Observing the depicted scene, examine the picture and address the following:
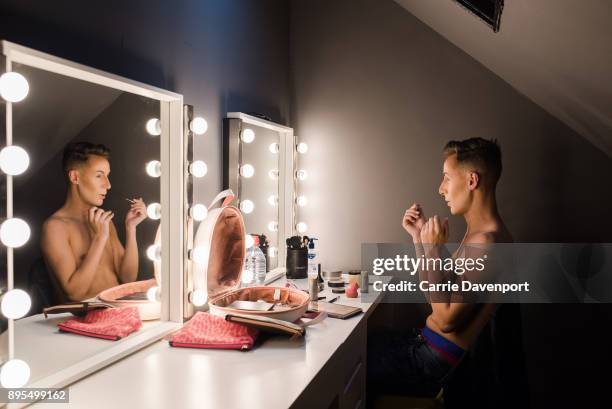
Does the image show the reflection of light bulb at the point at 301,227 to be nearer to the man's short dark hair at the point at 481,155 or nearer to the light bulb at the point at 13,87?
the man's short dark hair at the point at 481,155

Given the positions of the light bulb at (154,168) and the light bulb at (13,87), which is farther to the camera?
the light bulb at (154,168)

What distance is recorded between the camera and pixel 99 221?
1.27 m

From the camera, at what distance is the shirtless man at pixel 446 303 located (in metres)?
1.87

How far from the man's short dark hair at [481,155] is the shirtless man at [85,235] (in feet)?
5.08

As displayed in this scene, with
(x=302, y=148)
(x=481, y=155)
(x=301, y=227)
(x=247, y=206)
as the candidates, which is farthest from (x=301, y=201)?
(x=481, y=155)

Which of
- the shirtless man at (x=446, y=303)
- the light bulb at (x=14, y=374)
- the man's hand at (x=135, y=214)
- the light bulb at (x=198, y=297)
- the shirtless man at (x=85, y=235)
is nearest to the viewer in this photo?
the light bulb at (x=14, y=374)

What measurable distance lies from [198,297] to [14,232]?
0.67m

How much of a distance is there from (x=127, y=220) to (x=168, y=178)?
0.62 feet

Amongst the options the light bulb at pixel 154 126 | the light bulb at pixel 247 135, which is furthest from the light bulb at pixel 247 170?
the light bulb at pixel 154 126

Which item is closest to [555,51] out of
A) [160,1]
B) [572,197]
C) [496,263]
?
[496,263]

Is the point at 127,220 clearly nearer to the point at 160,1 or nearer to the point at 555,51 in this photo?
the point at 160,1

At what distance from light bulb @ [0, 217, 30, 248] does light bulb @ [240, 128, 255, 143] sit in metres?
1.13

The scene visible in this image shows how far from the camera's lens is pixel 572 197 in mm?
2314

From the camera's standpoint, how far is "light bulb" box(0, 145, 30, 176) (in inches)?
35.9
